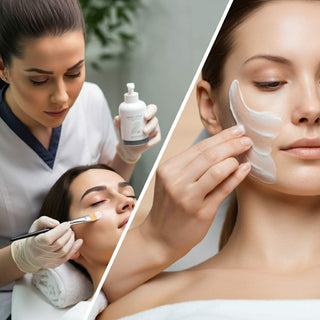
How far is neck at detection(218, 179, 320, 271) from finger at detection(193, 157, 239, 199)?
0.12 metres

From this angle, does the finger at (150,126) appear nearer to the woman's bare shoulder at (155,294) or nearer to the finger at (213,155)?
the finger at (213,155)

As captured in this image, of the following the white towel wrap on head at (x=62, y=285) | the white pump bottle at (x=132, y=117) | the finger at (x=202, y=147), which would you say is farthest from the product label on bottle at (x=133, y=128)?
the white towel wrap on head at (x=62, y=285)

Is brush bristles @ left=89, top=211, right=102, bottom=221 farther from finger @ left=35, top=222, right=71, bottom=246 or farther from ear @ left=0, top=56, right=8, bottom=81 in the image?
ear @ left=0, top=56, right=8, bottom=81

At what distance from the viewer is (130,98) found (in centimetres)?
63

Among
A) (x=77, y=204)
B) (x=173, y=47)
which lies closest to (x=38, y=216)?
(x=77, y=204)

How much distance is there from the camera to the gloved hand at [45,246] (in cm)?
58

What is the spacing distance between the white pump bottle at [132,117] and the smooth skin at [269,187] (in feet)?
0.38

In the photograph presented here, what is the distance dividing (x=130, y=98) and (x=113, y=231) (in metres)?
0.18

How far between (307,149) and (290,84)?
0.10 meters

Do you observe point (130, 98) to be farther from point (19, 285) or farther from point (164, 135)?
point (19, 285)

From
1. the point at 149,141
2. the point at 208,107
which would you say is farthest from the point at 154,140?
the point at 208,107

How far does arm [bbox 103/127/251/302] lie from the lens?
719 mm

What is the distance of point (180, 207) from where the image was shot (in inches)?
28.5

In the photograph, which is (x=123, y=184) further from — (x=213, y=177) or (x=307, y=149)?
(x=307, y=149)
